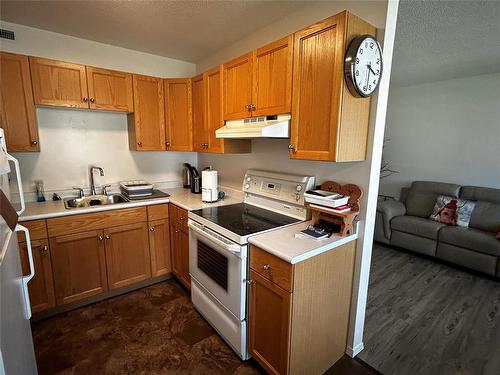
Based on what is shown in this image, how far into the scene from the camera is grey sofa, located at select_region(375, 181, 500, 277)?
290 cm

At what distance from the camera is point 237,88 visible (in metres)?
2.07

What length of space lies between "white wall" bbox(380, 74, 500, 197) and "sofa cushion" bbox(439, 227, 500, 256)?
3.15ft

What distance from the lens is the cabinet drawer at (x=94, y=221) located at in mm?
2094

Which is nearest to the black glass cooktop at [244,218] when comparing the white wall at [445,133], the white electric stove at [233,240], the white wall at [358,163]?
the white electric stove at [233,240]

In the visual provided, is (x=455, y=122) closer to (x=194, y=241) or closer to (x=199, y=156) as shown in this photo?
(x=199, y=156)

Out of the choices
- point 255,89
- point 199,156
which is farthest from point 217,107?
point 199,156

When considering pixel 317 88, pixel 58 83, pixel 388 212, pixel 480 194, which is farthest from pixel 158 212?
pixel 480 194

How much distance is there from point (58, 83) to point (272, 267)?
2.41 meters

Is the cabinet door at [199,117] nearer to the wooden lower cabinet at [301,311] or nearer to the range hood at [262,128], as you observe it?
the range hood at [262,128]

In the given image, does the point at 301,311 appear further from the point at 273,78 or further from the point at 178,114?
the point at 178,114

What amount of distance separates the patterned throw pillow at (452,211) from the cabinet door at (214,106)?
3137 mm

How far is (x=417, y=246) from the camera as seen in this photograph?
3.40 metres

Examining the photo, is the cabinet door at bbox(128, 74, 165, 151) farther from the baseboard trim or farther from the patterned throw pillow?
the patterned throw pillow

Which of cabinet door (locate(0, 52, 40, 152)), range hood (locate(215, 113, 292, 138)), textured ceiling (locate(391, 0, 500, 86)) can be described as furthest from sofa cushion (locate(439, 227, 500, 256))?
cabinet door (locate(0, 52, 40, 152))
